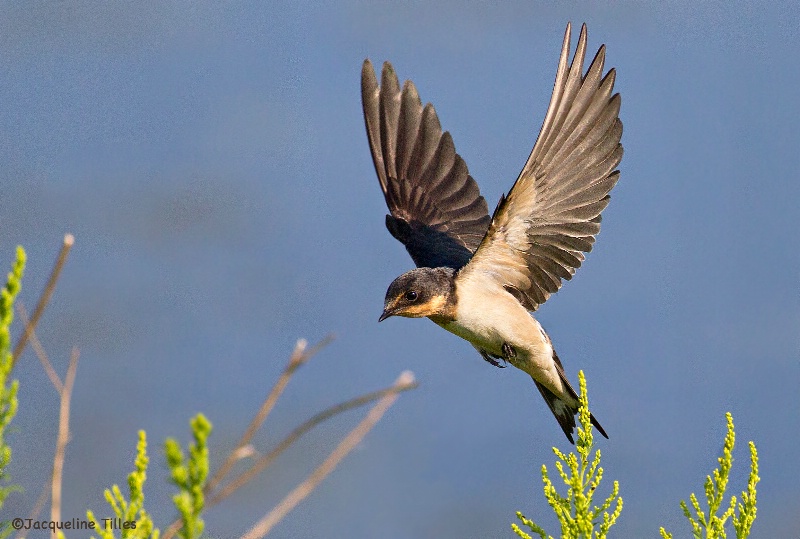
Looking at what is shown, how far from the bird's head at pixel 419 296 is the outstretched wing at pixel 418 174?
0.93 meters

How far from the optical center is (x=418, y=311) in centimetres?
345

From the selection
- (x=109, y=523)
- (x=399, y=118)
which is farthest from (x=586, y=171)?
(x=109, y=523)

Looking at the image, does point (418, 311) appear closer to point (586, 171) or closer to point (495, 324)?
point (495, 324)

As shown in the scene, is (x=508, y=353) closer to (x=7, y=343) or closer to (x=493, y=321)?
(x=493, y=321)

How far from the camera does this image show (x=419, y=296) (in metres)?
3.41

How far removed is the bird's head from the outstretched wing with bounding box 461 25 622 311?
190mm

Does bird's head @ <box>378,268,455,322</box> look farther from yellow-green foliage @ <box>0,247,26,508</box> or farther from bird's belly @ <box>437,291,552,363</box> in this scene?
yellow-green foliage @ <box>0,247,26,508</box>

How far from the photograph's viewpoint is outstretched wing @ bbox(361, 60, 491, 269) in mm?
4469

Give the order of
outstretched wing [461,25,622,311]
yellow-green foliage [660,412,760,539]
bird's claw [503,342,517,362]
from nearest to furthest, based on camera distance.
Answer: yellow-green foliage [660,412,760,539]
outstretched wing [461,25,622,311]
bird's claw [503,342,517,362]

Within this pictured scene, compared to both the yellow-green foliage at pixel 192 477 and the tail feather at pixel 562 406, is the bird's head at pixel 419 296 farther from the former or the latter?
the yellow-green foliage at pixel 192 477

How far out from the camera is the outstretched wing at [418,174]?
447 cm

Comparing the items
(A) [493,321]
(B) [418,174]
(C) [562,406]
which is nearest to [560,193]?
(A) [493,321]

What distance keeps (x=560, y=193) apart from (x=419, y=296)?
657 millimetres

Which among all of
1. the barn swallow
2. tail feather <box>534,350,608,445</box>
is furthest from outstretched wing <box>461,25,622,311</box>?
tail feather <box>534,350,608,445</box>
